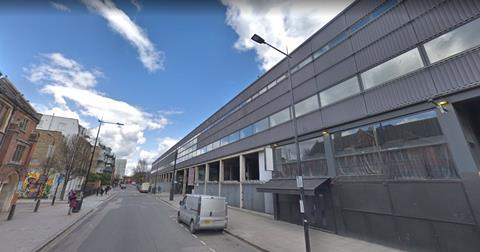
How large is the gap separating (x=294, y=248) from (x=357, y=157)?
5.76 meters

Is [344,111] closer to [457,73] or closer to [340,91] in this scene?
[340,91]

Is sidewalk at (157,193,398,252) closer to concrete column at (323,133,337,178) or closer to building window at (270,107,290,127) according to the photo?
concrete column at (323,133,337,178)

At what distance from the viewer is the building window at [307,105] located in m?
13.9

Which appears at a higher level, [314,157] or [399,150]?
[314,157]

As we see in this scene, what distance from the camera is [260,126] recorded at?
20.2 meters

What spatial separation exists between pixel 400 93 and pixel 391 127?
5.36 ft

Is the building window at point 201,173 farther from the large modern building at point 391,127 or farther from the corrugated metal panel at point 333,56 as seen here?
the corrugated metal panel at point 333,56

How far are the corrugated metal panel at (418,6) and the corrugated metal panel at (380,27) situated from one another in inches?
7.7

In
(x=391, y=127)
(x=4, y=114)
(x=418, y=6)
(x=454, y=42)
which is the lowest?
(x=391, y=127)

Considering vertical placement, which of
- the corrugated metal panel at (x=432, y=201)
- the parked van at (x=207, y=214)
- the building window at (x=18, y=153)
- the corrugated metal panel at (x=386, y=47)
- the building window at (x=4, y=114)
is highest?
the corrugated metal panel at (x=386, y=47)

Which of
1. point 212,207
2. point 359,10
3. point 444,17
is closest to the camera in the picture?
point 444,17

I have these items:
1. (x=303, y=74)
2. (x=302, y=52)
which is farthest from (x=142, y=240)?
(x=302, y=52)

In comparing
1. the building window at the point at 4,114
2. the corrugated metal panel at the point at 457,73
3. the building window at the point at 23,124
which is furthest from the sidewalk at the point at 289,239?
the building window at the point at 23,124

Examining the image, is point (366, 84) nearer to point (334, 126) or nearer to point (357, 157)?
point (334, 126)
